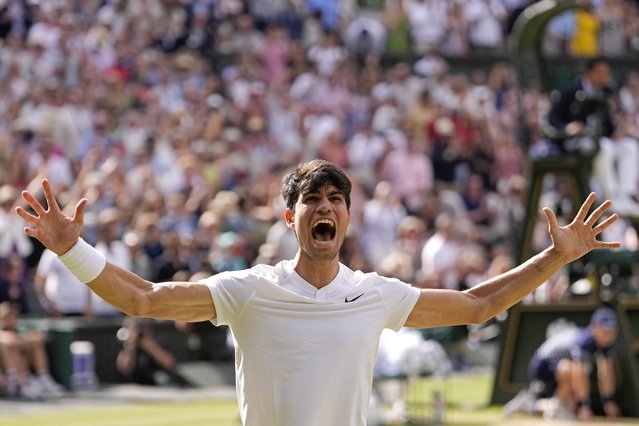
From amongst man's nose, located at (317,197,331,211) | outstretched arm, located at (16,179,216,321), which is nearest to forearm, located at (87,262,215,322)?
outstretched arm, located at (16,179,216,321)

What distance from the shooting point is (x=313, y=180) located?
473cm

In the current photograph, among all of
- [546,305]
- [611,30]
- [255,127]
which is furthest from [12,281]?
[611,30]

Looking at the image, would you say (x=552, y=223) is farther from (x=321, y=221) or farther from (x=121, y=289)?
(x=121, y=289)

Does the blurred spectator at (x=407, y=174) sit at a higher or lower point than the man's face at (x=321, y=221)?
higher

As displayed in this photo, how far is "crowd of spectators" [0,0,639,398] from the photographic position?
16562mm

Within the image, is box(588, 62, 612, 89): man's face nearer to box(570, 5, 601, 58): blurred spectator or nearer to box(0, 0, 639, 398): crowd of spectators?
box(0, 0, 639, 398): crowd of spectators

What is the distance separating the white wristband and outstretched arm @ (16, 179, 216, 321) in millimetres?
16

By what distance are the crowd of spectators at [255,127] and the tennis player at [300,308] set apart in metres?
10.6

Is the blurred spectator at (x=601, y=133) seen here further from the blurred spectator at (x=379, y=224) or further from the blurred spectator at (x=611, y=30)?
the blurred spectator at (x=611, y=30)

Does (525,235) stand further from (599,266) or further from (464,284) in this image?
(464,284)

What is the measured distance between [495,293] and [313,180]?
2.53ft

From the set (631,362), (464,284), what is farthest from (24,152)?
(631,362)

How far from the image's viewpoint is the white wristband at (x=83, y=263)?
4477 millimetres

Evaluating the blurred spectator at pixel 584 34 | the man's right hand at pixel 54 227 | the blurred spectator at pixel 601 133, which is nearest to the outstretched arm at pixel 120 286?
the man's right hand at pixel 54 227
